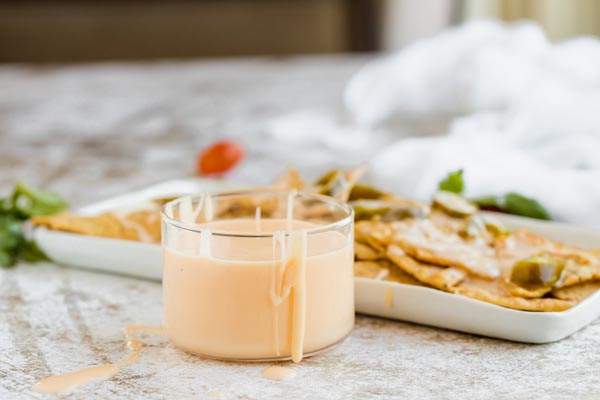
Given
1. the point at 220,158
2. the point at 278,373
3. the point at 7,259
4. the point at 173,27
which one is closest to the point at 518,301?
the point at 278,373

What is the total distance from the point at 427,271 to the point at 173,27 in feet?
13.5

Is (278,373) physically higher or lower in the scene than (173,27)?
lower

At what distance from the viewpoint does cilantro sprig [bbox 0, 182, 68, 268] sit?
1441 millimetres

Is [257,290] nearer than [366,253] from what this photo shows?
Yes

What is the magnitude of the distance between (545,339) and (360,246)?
0.28 metres

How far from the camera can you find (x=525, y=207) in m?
1.55

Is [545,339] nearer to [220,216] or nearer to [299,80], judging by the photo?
[220,216]

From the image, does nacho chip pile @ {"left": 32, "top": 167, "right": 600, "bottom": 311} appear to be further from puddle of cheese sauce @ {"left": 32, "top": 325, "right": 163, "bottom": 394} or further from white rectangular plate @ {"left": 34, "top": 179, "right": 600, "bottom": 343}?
puddle of cheese sauce @ {"left": 32, "top": 325, "right": 163, "bottom": 394}

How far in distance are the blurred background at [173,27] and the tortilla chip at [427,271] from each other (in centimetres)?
389

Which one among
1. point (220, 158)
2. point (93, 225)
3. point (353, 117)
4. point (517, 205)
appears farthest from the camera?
point (353, 117)

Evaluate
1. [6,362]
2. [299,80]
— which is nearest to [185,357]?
[6,362]

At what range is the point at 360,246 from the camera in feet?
4.06

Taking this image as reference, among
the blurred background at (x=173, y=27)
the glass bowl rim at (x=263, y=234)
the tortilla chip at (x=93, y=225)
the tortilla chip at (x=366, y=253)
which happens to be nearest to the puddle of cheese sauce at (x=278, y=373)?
the glass bowl rim at (x=263, y=234)

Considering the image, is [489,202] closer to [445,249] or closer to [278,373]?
[445,249]
